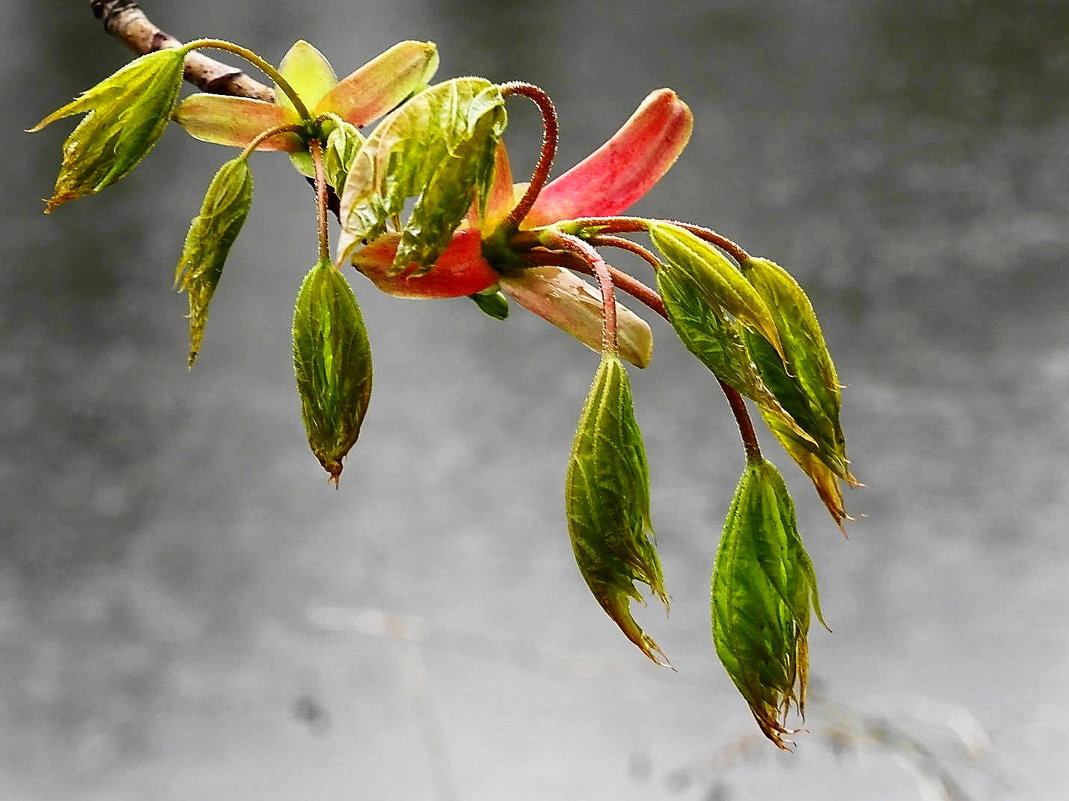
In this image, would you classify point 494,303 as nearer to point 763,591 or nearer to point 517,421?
point 763,591

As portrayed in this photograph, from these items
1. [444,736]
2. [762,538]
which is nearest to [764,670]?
[762,538]

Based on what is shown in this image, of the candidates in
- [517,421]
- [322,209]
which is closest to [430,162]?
[322,209]

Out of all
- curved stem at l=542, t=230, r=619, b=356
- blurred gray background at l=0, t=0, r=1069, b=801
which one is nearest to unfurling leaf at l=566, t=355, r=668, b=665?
curved stem at l=542, t=230, r=619, b=356

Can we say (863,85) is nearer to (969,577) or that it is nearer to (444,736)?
(969,577)

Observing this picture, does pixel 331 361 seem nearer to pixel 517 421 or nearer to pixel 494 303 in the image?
pixel 494 303

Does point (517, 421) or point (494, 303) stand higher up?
point (494, 303)

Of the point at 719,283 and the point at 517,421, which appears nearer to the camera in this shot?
the point at 719,283

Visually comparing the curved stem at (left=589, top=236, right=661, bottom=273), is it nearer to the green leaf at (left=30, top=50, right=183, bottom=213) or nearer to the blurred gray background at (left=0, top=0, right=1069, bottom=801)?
the green leaf at (left=30, top=50, right=183, bottom=213)
